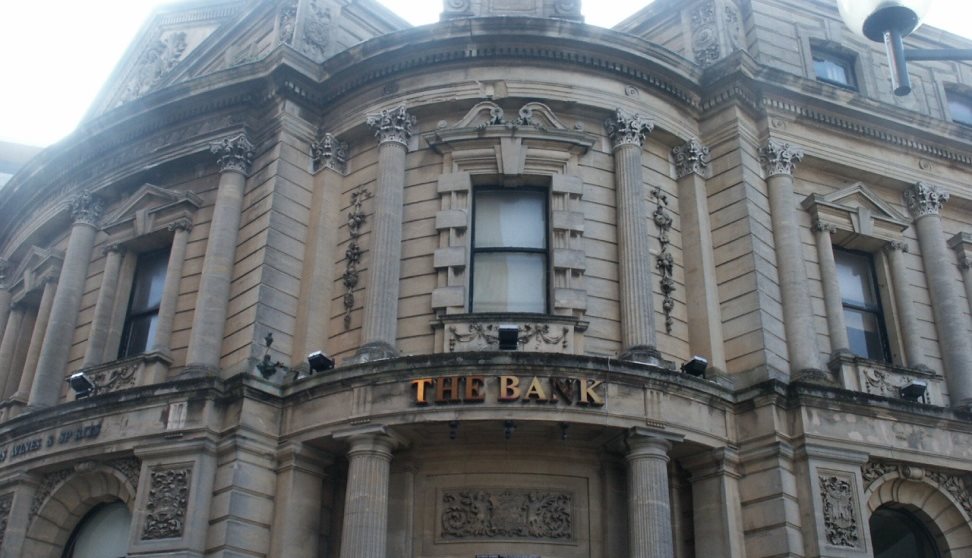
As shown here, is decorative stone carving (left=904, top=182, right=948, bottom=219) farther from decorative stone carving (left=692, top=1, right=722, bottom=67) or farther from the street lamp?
the street lamp

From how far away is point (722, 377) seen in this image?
18.2 metres

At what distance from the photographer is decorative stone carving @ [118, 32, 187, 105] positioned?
28562mm

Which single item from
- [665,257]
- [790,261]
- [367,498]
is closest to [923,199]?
[790,261]

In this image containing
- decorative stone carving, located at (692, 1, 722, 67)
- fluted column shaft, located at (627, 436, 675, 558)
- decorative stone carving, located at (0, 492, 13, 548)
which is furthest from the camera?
decorative stone carving, located at (692, 1, 722, 67)

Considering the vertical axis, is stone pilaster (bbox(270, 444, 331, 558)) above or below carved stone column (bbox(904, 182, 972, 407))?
below

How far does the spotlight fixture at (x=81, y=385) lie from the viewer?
63.8 feet

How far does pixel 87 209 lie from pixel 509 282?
10.6 meters

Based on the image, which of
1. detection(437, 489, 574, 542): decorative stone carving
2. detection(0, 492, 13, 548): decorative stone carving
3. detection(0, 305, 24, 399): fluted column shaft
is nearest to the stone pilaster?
detection(437, 489, 574, 542): decorative stone carving

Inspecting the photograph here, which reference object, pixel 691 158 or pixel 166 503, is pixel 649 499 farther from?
pixel 166 503

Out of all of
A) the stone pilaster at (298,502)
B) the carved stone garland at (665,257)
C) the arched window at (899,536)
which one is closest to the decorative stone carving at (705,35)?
the carved stone garland at (665,257)

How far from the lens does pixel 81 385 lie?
19469 millimetres

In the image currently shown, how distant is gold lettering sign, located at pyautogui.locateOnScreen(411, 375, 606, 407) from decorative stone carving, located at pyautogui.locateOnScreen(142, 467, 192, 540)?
14.4 ft

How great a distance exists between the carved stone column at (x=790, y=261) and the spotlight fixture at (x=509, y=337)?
533 cm

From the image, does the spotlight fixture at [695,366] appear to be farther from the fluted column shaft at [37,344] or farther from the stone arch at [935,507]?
the fluted column shaft at [37,344]
